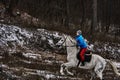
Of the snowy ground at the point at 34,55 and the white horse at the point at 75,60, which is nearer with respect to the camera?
the snowy ground at the point at 34,55

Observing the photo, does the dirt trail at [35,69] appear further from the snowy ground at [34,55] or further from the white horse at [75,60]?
the white horse at [75,60]

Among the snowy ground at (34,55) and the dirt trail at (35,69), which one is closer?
the dirt trail at (35,69)

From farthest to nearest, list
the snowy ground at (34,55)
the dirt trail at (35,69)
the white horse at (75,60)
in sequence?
the white horse at (75,60) < the snowy ground at (34,55) < the dirt trail at (35,69)

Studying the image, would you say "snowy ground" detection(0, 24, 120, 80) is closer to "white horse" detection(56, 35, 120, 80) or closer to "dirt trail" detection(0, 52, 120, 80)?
"dirt trail" detection(0, 52, 120, 80)

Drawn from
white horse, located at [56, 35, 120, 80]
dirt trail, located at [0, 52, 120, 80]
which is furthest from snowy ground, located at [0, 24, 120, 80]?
white horse, located at [56, 35, 120, 80]

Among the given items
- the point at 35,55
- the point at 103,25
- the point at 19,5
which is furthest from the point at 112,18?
the point at 35,55

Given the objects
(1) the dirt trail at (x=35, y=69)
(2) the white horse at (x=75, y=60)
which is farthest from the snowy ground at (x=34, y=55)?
(2) the white horse at (x=75, y=60)

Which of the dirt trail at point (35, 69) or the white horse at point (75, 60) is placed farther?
the white horse at point (75, 60)

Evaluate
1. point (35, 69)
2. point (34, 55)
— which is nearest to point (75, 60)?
point (35, 69)

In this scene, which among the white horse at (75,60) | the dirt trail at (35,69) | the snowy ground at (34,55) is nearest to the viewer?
the dirt trail at (35,69)

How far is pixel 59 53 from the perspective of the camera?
78.7 ft

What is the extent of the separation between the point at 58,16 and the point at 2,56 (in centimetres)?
1872

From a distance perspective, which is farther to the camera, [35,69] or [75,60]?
[35,69]

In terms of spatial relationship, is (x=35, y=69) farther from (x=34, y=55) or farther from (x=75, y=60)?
(x=34, y=55)
